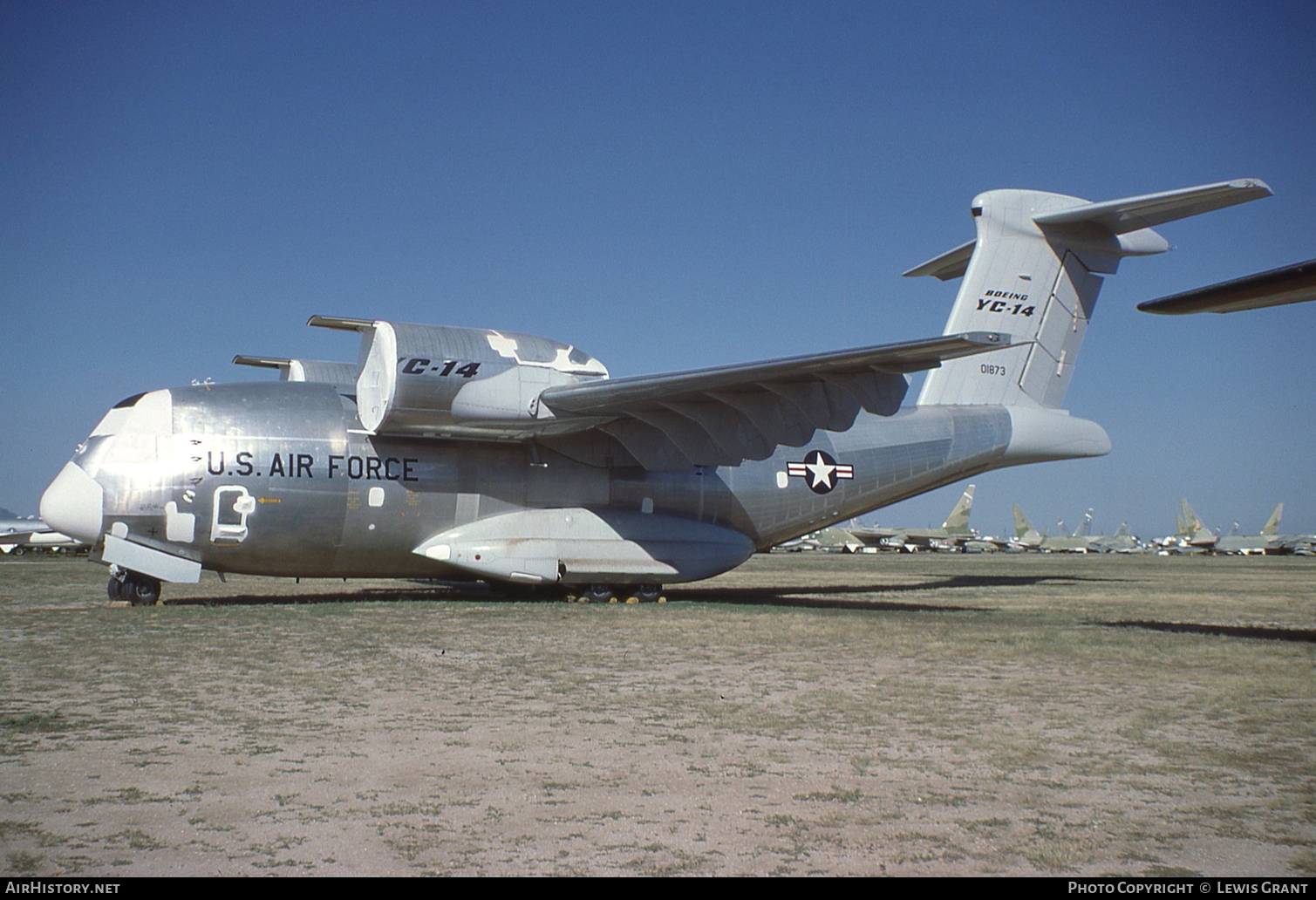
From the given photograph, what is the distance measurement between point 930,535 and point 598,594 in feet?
177

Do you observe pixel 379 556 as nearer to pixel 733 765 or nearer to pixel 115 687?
pixel 115 687

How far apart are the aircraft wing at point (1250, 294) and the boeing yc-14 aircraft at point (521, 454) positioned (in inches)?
86.0

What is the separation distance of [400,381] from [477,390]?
1130mm

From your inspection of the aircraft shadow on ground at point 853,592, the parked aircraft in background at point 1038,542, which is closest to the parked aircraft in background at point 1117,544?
the parked aircraft in background at point 1038,542

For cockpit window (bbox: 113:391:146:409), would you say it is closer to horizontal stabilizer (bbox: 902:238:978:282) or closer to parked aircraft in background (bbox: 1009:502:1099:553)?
horizontal stabilizer (bbox: 902:238:978:282)

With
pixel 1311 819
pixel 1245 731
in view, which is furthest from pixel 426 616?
pixel 1311 819

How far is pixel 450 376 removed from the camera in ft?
48.9

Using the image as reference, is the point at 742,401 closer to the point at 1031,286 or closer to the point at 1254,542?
the point at 1031,286

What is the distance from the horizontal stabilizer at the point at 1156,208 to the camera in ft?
47.1

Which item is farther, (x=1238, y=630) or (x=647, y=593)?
(x=647, y=593)

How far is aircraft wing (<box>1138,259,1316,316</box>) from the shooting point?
9.59 meters

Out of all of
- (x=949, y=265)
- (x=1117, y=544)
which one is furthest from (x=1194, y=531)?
(x=949, y=265)

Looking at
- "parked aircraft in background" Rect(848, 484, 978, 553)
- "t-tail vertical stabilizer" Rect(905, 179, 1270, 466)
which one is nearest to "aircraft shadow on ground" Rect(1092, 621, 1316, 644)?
"t-tail vertical stabilizer" Rect(905, 179, 1270, 466)

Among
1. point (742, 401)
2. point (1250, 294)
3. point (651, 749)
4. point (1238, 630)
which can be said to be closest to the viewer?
point (651, 749)
